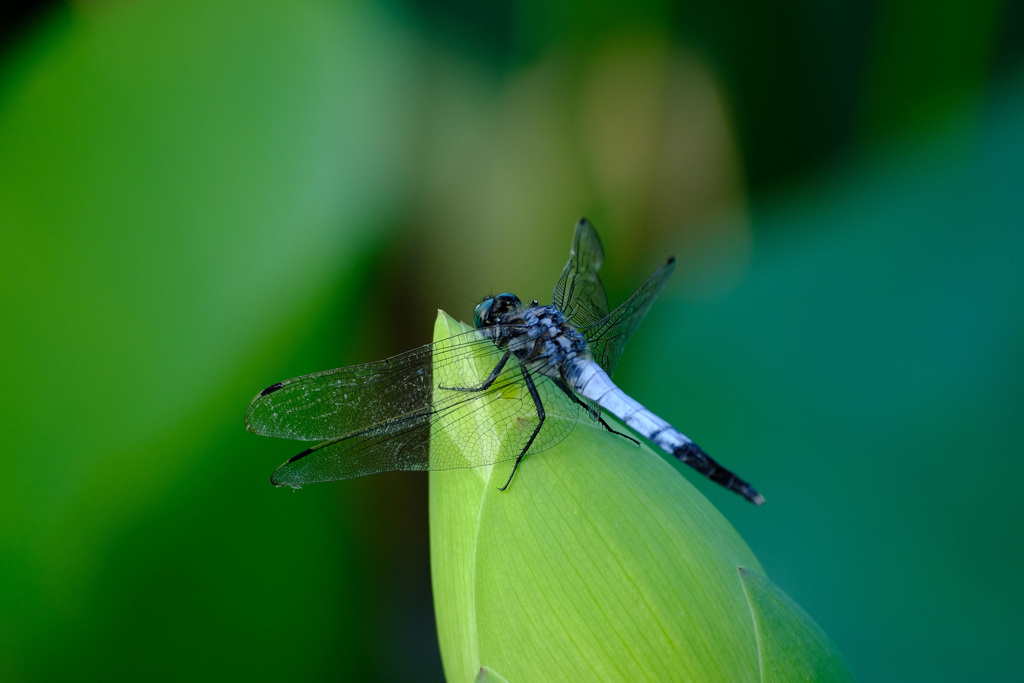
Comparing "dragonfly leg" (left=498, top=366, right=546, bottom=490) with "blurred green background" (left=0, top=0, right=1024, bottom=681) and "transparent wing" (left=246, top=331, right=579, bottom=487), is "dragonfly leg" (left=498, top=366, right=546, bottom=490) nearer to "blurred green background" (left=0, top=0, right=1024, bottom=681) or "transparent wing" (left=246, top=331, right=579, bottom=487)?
"transparent wing" (left=246, top=331, right=579, bottom=487)

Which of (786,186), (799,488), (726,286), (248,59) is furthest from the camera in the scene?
(786,186)

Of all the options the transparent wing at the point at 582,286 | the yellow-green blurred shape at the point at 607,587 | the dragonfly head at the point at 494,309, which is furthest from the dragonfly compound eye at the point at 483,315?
the yellow-green blurred shape at the point at 607,587

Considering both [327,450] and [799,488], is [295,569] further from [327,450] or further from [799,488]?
[799,488]

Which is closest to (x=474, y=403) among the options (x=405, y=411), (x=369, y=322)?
(x=405, y=411)

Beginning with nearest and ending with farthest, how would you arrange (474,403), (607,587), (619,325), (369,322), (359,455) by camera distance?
(607,587) < (474,403) < (359,455) < (619,325) < (369,322)

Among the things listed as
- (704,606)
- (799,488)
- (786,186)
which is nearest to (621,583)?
(704,606)

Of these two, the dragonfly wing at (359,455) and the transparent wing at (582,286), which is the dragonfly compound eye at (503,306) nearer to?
the transparent wing at (582,286)

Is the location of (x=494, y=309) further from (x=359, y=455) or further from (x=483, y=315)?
(x=359, y=455)
